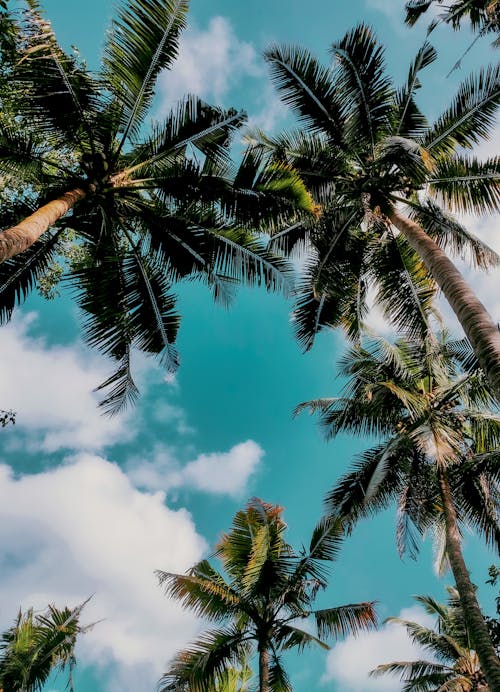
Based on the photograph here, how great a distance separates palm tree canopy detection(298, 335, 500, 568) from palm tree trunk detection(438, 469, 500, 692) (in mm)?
1027

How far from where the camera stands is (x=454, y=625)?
19000mm

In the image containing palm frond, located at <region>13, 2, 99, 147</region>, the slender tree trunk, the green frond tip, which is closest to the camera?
palm frond, located at <region>13, 2, 99, 147</region>

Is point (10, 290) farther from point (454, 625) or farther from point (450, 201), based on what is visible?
point (454, 625)

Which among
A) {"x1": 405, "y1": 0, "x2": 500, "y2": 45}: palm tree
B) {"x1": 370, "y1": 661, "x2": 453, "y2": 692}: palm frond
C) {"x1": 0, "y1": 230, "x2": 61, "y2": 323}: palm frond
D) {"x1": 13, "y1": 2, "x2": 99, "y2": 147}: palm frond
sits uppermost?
{"x1": 405, "y1": 0, "x2": 500, "y2": 45}: palm tree

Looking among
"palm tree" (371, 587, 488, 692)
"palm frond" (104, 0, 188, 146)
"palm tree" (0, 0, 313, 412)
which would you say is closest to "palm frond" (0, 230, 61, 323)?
"palm tree" (0, 0, 313, 412)

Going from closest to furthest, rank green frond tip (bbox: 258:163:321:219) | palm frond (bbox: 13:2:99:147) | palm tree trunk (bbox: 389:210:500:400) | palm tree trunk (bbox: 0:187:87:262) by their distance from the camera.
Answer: palm tree trunk (bbox: 0:187:87:262) < palm tree trunk (bbox: 389:210:500:400) < palm frond (bbox: 13:2:99:147) < green frond tip (bbox: 258:163:321:219)

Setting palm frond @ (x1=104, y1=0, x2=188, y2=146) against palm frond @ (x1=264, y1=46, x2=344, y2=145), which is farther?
palm frond @ (x1=264, y1=46, x2=344, y2=145)

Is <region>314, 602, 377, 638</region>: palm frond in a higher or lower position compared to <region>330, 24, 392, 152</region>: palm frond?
lower

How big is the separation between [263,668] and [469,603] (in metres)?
4.73

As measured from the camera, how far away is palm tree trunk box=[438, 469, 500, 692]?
897cm

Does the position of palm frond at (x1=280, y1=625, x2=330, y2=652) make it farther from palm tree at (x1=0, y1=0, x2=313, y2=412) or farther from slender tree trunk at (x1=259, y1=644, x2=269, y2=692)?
palm tree at (x1=0, y1=0, x2=313, y2=412)

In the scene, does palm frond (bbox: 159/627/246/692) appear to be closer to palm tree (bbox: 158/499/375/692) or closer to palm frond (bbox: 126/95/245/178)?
palm tree (bbox: 158/499/375/692)

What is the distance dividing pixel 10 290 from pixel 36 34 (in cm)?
363

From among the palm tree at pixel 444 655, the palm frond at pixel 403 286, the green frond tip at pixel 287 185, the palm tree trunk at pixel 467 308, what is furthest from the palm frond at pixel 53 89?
the palm tree at pixel 444 655
